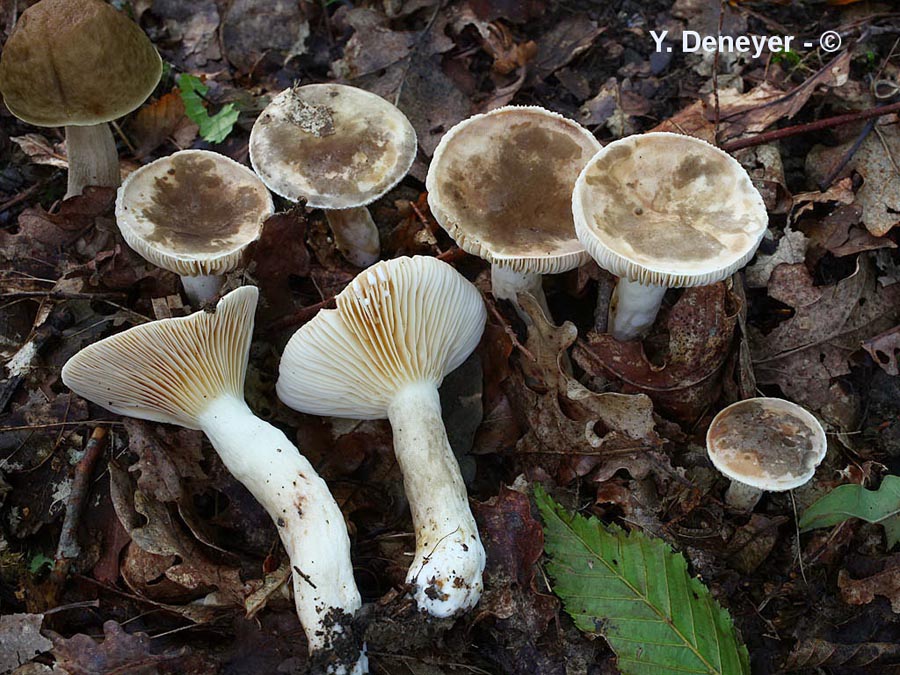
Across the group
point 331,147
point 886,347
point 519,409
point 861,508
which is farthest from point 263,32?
point 861,508

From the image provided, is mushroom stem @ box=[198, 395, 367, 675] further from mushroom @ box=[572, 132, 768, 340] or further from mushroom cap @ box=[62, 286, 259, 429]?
mushroom @ box=[572, 132, 768, 340]

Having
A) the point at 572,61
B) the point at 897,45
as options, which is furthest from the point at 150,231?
the point at 897,45

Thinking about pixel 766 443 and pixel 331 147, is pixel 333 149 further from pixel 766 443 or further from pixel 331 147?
pixel 766 443

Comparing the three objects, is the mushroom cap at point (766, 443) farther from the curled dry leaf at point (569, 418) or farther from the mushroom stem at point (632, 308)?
the mushroom stem at point (632, 308)

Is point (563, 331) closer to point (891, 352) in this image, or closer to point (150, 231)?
point (891, 352)

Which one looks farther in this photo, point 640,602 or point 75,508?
point 75,508
